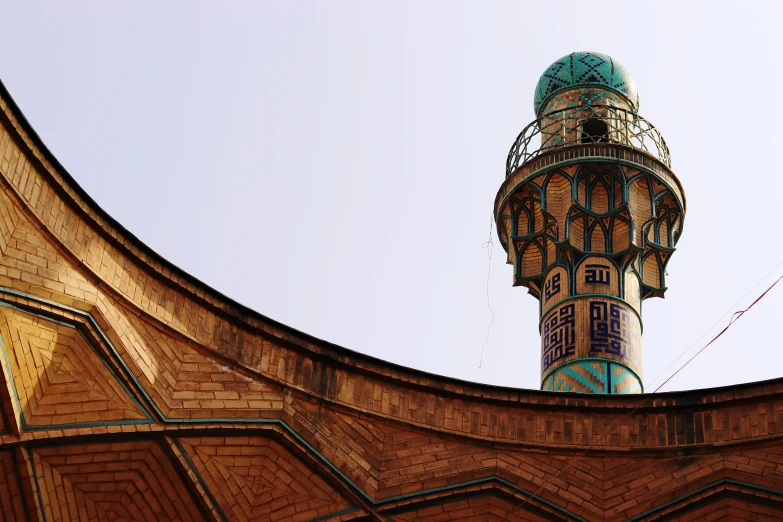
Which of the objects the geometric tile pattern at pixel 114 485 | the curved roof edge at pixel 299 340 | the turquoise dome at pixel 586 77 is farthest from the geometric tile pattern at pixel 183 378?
the turquoise dome at pixel 586 77

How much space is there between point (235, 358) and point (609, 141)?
7.67 meters

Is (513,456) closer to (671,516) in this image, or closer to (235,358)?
(671,516)

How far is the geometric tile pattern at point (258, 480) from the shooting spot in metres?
9.46

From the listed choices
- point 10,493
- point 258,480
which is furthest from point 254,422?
point 10,493

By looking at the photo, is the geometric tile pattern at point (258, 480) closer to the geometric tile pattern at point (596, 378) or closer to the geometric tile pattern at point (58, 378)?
the geometric tile pattern at point (58, 378)

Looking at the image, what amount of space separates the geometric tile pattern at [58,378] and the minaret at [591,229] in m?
6.09

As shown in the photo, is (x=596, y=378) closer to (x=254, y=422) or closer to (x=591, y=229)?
(x=591, y=229)

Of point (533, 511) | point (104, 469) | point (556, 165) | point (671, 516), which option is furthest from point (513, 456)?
point (556, 165)

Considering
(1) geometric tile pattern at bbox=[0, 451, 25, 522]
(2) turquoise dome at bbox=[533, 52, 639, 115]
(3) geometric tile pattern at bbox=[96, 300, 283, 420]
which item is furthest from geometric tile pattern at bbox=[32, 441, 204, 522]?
(2) turquoise dome at bbox=[533, 52, 639, 115]

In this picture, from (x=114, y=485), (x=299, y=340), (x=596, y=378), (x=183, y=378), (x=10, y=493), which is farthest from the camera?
(x=596, y=378)

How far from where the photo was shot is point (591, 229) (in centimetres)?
1532

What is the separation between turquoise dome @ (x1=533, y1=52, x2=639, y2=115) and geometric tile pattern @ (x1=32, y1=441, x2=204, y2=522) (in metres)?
9.46

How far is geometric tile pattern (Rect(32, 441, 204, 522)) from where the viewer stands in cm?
911

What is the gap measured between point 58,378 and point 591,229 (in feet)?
25.7
